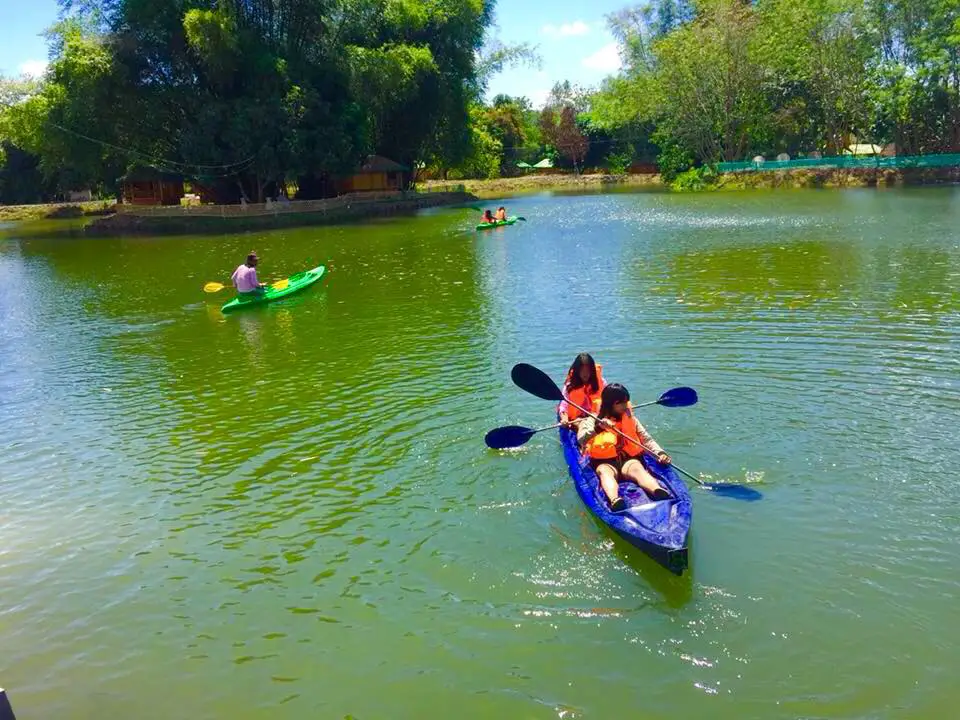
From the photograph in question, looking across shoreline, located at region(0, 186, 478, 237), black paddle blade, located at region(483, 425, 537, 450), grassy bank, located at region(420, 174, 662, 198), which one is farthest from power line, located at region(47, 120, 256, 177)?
black paddle blade, located at region(483, 425, 537, 450)

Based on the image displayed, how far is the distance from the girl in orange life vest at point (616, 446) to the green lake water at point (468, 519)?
57 centimetres

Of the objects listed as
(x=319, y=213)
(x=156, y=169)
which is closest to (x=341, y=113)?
(x=319, y=213)

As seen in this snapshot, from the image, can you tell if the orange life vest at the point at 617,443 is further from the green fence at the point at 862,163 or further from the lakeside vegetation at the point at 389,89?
the green fence at the point at 862,163

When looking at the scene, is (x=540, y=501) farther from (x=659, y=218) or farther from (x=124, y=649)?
(x=659, y=218)

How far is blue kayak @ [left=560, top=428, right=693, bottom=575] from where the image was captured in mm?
6668

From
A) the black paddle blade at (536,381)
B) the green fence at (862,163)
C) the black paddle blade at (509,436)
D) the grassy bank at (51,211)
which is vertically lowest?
the black paddle blade at (509,436)

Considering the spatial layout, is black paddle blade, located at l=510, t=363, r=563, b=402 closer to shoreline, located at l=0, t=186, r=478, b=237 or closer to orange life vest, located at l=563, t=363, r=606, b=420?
orange life vest, located at l=563, t=363, r=606, b=420

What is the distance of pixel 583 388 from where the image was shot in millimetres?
9797

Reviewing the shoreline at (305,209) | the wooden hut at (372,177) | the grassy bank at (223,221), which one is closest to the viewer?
the grassy bank at (223,221)

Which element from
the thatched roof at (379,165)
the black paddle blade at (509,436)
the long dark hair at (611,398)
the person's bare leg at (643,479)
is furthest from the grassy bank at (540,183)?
the person's bare leg at (643,479)

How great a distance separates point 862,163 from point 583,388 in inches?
2004

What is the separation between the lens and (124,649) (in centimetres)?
646

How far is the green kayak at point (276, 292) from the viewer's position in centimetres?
1959

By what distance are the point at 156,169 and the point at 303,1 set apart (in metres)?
12.4
